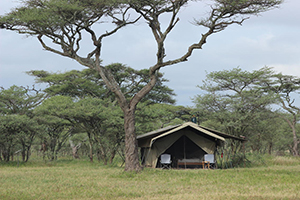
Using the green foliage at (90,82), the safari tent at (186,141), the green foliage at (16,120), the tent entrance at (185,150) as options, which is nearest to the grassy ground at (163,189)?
the safari tent at (186,141)

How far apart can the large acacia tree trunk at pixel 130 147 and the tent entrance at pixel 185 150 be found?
4.80 meters

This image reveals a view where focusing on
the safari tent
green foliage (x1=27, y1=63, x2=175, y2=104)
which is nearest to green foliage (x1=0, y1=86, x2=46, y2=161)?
green foliage (x1=27, y1=63, x2=175, y2=104)

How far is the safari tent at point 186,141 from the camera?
1792 cm

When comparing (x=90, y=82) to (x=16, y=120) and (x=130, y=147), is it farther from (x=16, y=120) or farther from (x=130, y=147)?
(x=130, y=147)

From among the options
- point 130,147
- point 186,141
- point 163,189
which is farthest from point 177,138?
point 163,189

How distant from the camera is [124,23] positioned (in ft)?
53.5

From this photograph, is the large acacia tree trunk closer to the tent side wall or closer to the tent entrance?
the tent side wall

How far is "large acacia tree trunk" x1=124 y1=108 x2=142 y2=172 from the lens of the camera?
594 inches

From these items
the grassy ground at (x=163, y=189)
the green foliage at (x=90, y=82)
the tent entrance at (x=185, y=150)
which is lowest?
the grassy ground at (x=163, y=189)

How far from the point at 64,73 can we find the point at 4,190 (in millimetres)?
17232

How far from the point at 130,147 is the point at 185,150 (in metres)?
5.40

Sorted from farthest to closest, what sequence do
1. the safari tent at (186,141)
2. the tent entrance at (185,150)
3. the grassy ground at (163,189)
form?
the tent entrance at (185,150) → the safari tent at (186,141) → the grassy ground at (163,189)

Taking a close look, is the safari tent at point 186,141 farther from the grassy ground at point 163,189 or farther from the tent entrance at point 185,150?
the grassy ground at point 163,189

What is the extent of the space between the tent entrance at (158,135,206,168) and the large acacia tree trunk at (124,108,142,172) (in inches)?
189
